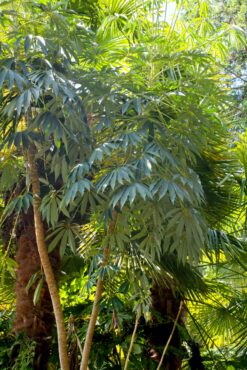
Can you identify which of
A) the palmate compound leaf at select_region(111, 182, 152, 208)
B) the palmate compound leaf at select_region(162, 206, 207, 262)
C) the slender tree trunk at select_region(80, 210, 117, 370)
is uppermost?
the palmate compound leaf at select_region(111, 182, 152, 208)

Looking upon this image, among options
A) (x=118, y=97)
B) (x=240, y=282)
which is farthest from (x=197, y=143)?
(x=240, y=282)

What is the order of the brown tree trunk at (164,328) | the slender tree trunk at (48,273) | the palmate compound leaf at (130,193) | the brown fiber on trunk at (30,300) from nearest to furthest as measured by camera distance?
the palmate compound leaf at (130,193) < the slender tree trunk at (48,273) < the brown fiber on trunk at (30,300) < the brown tree trunk at (164,328)

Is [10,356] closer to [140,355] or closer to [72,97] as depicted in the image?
[140,355]

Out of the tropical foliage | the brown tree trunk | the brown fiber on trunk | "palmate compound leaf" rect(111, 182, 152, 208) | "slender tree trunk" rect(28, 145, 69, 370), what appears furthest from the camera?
the brown tree trunk

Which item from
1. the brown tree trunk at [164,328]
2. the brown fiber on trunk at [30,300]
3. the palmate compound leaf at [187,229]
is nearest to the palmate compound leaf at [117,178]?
the palmate compound leaf at [187,229]

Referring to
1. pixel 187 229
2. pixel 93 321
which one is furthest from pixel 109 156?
pixel 93 321

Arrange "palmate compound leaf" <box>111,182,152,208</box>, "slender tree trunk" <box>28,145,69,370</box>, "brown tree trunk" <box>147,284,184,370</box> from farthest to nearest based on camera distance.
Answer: "brown tree trunk" <box>147,284,184,370</box> → "slender tree trunk" <box>28,145,69,370</box> → "palmate compound leaf" <box>111,182,152,208</box>

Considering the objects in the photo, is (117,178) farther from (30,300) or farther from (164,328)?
(164,328)

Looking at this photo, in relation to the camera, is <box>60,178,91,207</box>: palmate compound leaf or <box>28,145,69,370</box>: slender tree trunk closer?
<box>60,178,91,207</box>: palmate compound leaf

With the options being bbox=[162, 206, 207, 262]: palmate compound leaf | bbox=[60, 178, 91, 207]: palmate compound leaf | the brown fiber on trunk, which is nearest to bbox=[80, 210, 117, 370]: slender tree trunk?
bbox=[162, 206, 207, 262]: palmate compound leaf

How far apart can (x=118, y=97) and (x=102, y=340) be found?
1.77 m

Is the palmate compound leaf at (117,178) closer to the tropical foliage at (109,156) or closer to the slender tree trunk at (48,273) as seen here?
the tropical foliage at (109,156)

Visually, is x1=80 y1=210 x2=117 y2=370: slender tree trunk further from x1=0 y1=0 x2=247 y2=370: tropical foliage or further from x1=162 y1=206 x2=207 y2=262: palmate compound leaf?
x1=162 y1=206 x2=207 y2=262: palmate compound leaf

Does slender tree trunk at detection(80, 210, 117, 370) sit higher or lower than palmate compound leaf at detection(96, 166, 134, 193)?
lower
